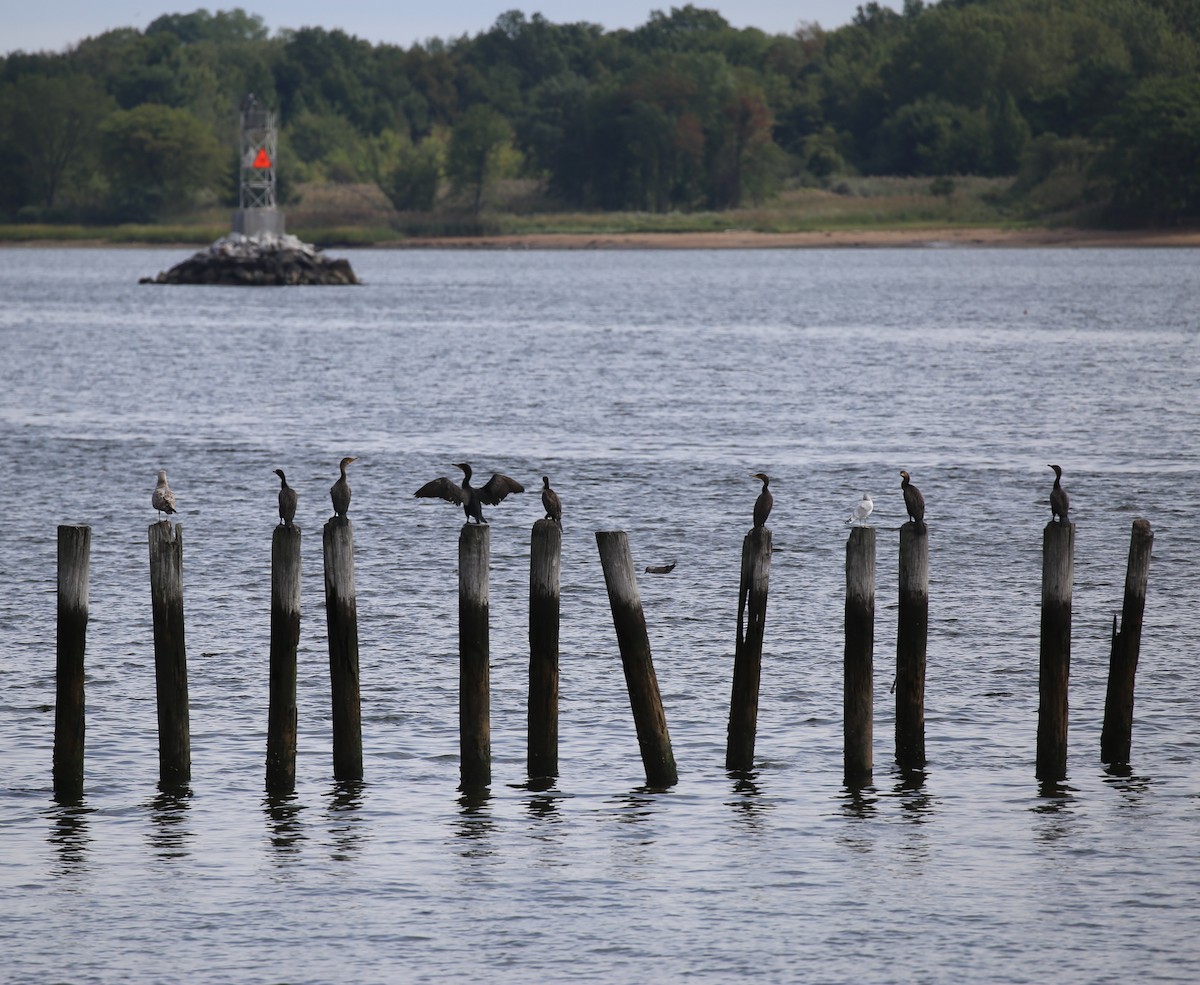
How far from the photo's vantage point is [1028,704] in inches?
749

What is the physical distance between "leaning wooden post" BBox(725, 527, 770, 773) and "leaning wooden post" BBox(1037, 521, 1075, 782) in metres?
2.24

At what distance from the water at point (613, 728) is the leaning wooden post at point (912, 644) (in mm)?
330

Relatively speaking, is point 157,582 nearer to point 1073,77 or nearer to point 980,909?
point 980,909

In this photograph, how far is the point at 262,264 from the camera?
439ft

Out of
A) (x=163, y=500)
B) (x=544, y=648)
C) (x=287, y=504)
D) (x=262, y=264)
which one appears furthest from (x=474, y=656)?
(x=262, y=264)

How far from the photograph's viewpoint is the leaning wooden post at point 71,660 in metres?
14.6

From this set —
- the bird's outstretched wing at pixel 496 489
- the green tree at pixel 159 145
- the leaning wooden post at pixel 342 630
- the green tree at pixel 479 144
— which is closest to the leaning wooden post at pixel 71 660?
the leaning wooden post at pixel 342 630

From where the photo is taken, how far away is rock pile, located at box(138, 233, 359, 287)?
134m

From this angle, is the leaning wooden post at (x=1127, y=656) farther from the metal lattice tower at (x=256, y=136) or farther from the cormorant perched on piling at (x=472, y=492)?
the metal lattice tower at (x=256, y=136)

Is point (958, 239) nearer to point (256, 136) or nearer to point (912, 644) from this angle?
point (256, 136)

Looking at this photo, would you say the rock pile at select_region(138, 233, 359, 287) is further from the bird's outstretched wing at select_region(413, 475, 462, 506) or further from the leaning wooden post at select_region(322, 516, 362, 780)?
the leaning wooden post at select_region(322, 516, 362, 780)

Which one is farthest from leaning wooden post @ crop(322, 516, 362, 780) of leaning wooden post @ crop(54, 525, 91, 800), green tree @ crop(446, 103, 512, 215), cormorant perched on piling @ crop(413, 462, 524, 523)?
green tree @ crop(446, 103, 512, 215)

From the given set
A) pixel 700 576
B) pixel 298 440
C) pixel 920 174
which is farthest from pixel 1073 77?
pixel 700 576

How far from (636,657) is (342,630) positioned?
2.33 m
